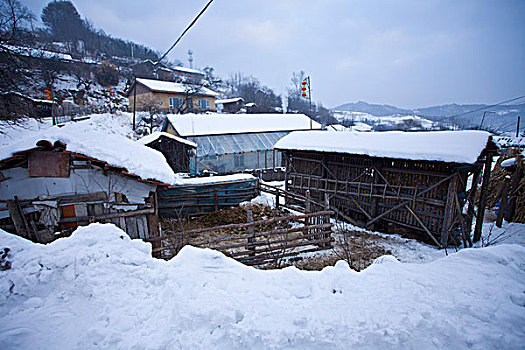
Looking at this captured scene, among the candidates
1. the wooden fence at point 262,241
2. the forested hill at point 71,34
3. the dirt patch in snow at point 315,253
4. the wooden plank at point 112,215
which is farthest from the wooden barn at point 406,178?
the forested hill at point 71,34

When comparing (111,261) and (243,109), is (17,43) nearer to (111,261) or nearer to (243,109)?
(111,261)

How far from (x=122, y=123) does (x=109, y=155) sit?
26147mm

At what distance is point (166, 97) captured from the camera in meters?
34.7

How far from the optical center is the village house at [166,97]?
33.6 m

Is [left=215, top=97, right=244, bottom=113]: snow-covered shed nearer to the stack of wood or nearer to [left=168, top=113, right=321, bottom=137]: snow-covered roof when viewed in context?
[left=168, top=113, right=321, bottom=137]: snow-covered roof

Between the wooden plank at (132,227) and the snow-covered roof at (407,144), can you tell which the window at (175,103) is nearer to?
the snow-covered roof at (407,144)

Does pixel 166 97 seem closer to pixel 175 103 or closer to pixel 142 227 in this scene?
pixel 175 103

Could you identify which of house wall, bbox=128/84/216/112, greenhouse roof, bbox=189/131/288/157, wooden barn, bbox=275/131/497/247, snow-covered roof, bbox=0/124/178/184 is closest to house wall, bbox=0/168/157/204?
snow-covered roof, bbox=0/124/178/184

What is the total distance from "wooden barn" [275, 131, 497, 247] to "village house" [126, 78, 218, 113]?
26.7 m

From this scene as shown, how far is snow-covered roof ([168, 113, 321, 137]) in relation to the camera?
23.0 m

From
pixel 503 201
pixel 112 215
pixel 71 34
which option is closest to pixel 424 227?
pixel 503 201

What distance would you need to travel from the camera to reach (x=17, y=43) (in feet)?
26.9

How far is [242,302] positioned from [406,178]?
344 inches

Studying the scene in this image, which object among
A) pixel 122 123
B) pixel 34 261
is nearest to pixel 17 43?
pixel 34 261
